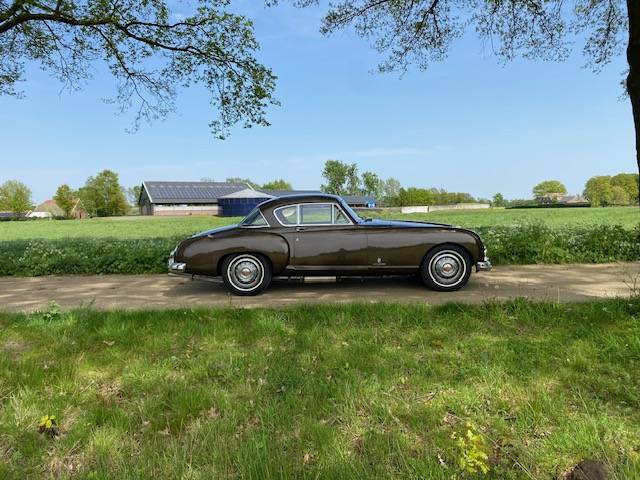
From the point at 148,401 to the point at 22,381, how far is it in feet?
3.72

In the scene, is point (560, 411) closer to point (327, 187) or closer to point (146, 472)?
point (146, 472)

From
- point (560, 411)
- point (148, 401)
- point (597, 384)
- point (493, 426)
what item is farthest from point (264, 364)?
point (597, 384)

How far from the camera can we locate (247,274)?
19.0 ft

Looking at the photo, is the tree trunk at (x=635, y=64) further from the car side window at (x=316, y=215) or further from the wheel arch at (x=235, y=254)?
the wheel arch at (x=235, y=254)

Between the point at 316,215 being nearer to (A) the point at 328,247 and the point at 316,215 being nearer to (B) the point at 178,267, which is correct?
(A) the point at 328,247

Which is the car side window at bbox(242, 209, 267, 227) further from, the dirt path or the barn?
the barn

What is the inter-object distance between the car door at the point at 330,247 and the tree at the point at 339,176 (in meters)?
90.7

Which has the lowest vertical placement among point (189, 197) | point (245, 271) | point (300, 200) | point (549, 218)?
point (245, 271)

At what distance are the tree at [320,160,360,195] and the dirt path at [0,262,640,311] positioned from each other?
89.5 metres

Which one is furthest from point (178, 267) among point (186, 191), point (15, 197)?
point (15, 197)

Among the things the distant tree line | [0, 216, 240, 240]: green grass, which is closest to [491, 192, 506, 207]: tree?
the distant tree line

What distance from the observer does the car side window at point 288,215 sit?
19.1 feet

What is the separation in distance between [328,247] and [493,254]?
4182 mm

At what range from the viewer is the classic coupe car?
223 inches
